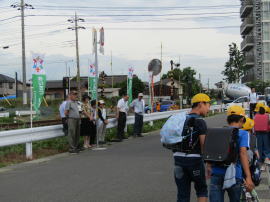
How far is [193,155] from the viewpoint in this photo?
4684 mm

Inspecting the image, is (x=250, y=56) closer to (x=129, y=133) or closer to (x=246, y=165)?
(x=129, y=133)

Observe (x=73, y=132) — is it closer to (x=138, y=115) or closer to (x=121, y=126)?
(x=121, y=126)

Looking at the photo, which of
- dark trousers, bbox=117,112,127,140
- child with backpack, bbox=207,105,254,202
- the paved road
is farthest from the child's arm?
dark trousers, bbox=117,112,127,140

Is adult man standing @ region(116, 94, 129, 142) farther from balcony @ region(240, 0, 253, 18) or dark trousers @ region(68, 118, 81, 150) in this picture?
balcony @ region(240, 0, 253, 18)

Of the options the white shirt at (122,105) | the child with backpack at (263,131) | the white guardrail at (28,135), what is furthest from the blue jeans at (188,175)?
the white shirt at (122,105)

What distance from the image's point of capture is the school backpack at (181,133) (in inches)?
182

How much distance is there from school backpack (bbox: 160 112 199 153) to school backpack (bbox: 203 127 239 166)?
0.25 m

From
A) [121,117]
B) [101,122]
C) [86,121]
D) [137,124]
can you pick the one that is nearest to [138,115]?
[137,124]

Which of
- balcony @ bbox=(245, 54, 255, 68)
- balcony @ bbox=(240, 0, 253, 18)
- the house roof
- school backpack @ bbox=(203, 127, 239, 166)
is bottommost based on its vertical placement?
school backpack @ bbox=(203, 127, 239, 166)

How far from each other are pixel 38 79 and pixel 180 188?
9.85m

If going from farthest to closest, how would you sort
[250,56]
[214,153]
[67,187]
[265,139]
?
[250,56]
[265,139]
[67,187]
[214,153]

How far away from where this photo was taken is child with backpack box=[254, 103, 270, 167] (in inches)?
383

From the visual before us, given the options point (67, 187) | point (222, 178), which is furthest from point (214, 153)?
point (67, 187)

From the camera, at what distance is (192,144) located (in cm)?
465
